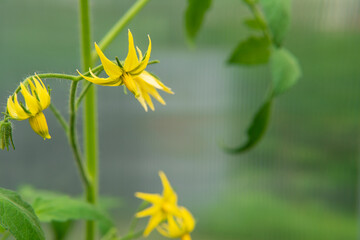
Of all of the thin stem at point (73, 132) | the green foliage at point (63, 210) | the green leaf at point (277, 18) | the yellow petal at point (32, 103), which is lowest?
the green foliage at point (63, 210)

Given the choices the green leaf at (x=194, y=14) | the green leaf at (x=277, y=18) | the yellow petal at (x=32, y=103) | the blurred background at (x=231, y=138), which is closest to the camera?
the yellow petal at (x=32, y=103)

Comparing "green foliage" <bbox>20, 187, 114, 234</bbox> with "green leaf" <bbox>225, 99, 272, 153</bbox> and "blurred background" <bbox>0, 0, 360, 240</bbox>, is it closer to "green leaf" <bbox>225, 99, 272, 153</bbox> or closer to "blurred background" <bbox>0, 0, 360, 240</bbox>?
"green leaf" <bbox>225, 99, 272, 153</bbox>

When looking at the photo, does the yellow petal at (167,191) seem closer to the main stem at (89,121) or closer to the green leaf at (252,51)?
the main stem at (89,121)

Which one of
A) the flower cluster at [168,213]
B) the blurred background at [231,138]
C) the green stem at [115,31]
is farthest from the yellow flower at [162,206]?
the blurred background at [231,138]

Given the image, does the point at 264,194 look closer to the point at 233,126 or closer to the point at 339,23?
the point at 233,126

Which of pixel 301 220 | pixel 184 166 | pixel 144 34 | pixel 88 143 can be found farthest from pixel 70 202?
pixel 301 220

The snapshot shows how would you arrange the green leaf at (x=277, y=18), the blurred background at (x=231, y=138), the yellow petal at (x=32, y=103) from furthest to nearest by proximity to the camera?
the blurred background at (x=231, y=138), the green leaf at (x=277, y=18), the yellow petal at (x=32, y=103)

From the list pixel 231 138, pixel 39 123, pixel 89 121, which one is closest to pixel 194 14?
pixel 89 121

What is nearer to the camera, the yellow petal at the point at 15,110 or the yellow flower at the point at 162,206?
the yellow petal at the point at 15,110
